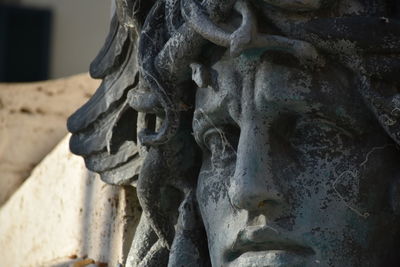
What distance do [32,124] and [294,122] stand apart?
1.40m

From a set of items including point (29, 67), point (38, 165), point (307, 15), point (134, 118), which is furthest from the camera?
point (29, 67)

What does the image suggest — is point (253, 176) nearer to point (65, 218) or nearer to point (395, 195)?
point (395, 195)

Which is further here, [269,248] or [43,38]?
[43,38]

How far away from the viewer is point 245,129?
209 centimetres

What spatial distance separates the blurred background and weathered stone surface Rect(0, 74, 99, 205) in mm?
1520

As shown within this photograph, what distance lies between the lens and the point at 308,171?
6.89 feet

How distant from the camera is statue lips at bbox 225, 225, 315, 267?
2.08 m

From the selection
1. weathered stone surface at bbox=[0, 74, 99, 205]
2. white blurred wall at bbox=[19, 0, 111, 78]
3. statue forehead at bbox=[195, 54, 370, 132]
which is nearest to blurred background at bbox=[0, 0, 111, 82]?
white blurred wall at bbox=[19, 0, 111, 78]

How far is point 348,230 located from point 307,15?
30cm

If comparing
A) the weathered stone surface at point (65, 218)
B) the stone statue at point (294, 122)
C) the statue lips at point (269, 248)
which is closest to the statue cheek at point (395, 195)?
the stone statue at point (294, 122)

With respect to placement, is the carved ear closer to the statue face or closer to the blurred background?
the statue face

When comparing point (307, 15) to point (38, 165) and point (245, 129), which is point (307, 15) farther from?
point (38, 165)

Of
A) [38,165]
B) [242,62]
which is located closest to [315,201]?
[242,62]

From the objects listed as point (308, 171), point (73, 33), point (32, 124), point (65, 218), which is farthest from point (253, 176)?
point (73, 33)
